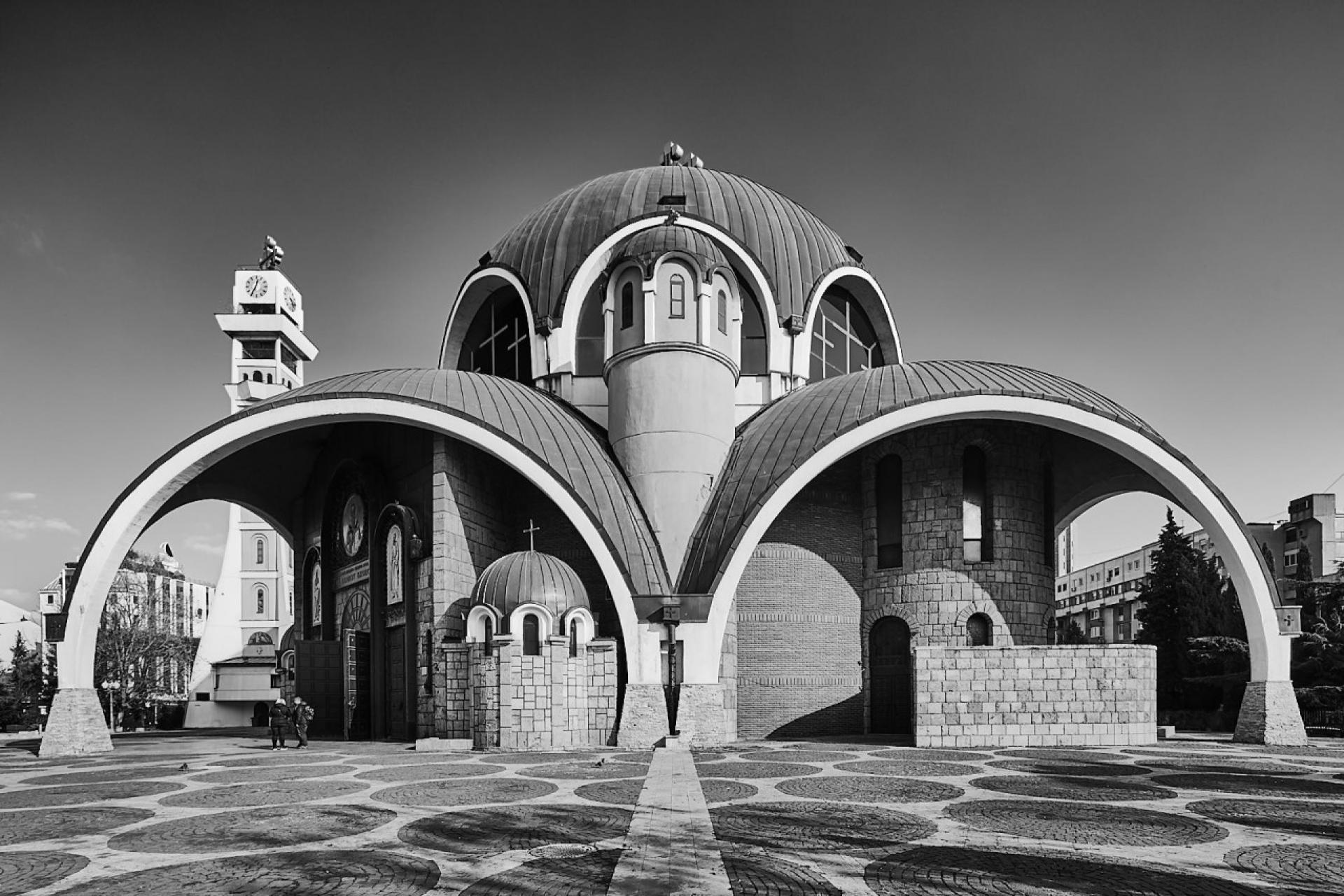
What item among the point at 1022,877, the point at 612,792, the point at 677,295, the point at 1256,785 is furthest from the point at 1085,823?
the point at 677,295

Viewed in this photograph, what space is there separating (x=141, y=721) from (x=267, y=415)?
2484cm

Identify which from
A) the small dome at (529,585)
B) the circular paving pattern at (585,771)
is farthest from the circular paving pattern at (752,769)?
the small dome at (529,585)

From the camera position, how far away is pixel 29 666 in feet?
163

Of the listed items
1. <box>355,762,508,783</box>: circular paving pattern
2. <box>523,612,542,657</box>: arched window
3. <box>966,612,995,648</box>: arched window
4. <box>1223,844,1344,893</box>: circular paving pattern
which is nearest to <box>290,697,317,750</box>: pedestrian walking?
<box>523,612,542,657</box>: arched window

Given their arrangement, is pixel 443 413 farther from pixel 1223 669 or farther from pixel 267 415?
pixel 1223 669

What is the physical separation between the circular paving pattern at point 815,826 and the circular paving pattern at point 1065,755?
21.5ft

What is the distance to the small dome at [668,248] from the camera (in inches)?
840

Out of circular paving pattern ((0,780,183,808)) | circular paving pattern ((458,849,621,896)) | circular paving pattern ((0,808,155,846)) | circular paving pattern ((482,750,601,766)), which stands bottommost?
circular paving pattern ((482,750,601,766))

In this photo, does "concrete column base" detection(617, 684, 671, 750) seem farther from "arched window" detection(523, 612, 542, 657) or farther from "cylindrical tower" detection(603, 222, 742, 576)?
"cylindrical tower" detection(603, 222, 742, 576)

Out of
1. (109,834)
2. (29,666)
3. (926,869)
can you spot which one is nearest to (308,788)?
(109,834)

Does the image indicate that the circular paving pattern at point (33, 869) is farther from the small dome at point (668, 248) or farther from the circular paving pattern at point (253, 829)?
the small dome at point (668, 248)

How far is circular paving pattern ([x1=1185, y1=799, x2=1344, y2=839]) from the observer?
30.2ft

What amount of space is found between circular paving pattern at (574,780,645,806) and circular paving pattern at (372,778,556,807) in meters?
0.41

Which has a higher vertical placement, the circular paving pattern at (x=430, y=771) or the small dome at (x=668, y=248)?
the small dome at (x=668, y=248)
